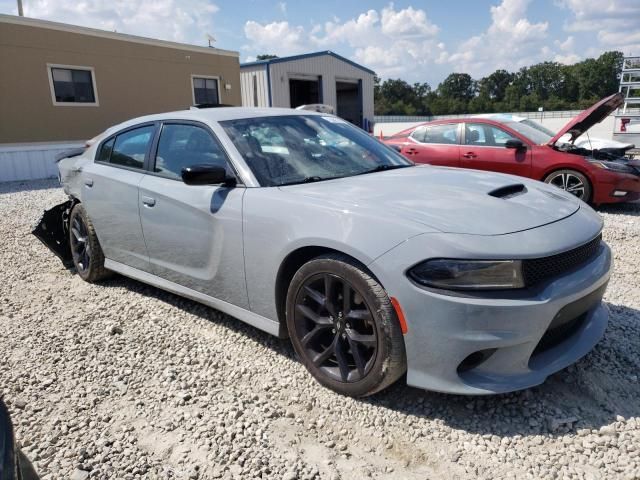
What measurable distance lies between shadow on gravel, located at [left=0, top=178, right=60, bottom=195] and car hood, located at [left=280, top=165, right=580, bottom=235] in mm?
11423

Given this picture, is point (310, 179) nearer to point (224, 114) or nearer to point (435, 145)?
point (224, 114)

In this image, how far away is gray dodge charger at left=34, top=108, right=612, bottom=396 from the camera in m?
2.19

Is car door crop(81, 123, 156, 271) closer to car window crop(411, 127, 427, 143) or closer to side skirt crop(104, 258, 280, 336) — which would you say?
side skirt crop(104, 258, 280, 336)

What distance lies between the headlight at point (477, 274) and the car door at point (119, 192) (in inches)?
97.7

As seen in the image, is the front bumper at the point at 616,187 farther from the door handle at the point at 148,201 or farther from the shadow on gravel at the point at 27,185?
the shadow on gravel at the point at 27,185

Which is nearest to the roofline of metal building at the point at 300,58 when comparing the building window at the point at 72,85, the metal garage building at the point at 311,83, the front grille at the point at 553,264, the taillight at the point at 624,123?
the metal garage building at the point at 311,83

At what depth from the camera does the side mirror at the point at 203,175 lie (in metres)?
2.88

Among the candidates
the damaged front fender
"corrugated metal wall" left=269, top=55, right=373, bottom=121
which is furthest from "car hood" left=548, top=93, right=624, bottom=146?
"corrugated metal wall" left=269, top=55, right=373, bottom=121

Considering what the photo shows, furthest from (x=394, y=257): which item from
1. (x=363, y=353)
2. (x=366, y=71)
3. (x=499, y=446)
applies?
(x=366, y=71)

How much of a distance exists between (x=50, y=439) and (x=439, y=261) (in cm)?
212

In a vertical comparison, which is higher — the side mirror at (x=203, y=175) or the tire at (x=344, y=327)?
the side mirror at (x=203, y=175)

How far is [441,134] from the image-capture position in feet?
27.5

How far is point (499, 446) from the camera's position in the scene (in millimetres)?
2232

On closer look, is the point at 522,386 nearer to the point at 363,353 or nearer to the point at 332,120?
the point at 363,353
